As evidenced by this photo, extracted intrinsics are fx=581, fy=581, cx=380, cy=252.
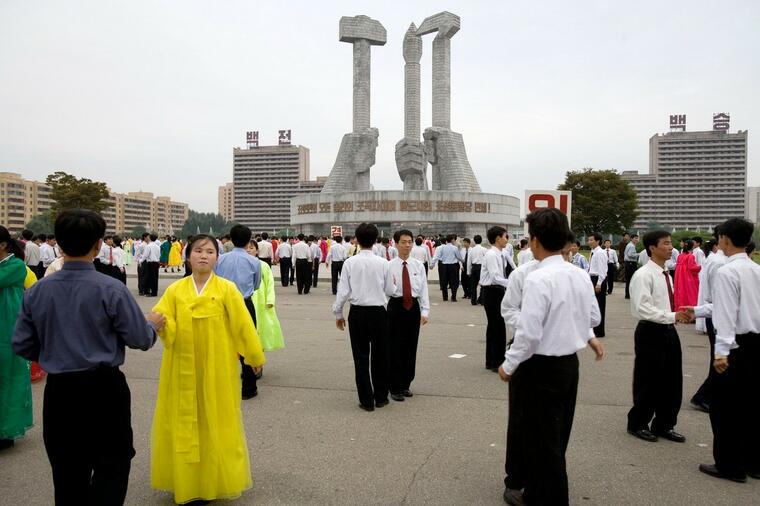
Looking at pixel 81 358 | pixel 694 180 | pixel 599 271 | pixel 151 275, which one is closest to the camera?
pixel 81 358

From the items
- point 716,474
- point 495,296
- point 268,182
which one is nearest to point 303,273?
point 495,296

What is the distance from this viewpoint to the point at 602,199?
50.5 meters

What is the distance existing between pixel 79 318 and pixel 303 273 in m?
13.6

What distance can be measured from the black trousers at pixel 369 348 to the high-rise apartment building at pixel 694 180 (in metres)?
115

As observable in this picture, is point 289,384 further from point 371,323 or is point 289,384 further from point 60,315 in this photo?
point 60,315

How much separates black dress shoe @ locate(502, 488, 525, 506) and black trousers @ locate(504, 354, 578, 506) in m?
0.14

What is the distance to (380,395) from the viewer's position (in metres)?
5.35

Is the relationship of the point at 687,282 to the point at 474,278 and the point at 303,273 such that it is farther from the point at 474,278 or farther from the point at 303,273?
the point at 303,273

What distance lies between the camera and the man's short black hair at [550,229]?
3.13 m

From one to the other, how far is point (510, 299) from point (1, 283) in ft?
12.1

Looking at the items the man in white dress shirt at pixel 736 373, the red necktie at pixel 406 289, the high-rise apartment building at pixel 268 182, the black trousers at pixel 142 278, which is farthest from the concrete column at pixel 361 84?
the high-rise apartment building at pixel 268 182

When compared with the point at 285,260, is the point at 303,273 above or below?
below

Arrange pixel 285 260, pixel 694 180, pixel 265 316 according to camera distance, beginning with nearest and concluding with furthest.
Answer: pixel 265 316, pixel 285 260, pixel 694 180

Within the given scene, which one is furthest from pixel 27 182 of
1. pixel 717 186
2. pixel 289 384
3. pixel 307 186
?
pixel 717 186
